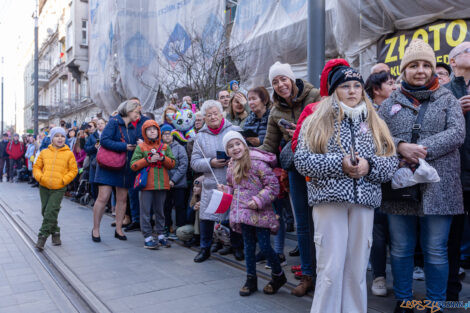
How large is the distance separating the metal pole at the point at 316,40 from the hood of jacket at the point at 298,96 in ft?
2.31

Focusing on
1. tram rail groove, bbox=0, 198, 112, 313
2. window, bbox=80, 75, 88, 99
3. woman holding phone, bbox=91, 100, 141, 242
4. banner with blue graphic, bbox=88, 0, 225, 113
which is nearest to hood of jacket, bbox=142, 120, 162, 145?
woman holding phone, bbox=91, 100, 141, 242

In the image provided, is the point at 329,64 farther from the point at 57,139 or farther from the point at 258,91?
the point at 57,139

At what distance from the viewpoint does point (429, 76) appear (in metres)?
3.12

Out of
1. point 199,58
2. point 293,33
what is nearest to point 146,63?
point 199,58

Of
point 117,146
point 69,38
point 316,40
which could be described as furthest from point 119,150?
point 69,38

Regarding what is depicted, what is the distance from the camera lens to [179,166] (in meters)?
6.18

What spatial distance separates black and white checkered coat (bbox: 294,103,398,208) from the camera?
2.74 m

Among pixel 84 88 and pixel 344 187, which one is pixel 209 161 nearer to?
pixel 344 187

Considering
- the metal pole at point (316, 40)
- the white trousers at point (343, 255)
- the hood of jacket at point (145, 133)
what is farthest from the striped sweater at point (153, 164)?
the white trousers at point (343, 255)

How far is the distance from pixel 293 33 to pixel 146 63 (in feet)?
26.3

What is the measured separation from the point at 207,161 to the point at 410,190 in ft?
8.43

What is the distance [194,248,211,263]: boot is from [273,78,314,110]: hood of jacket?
7.10 ft

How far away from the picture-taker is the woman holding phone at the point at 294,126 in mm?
3830

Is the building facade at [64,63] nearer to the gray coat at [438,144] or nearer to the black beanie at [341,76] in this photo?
the black beanie at [341,76]
